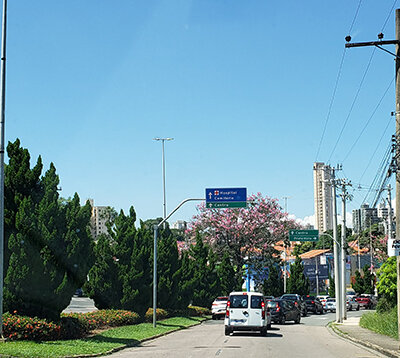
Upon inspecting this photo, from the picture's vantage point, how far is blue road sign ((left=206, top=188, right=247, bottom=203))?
35.8 metres

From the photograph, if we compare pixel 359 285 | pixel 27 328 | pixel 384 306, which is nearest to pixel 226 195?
pixel 384 306

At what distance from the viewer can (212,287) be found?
175 ft

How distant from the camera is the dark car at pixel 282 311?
4144 centimetres

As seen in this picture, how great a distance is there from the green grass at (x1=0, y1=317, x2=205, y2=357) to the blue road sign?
8.70 metres

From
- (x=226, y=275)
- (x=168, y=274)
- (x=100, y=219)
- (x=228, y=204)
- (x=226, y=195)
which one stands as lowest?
(x=226, y=275)

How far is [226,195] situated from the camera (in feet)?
118

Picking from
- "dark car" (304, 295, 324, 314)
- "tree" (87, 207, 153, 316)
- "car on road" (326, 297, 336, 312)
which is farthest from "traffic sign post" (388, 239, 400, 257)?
"car on road" (326, 297, 336, 312)

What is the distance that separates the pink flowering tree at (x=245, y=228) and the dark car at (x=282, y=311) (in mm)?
13988

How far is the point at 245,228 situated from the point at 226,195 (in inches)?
854

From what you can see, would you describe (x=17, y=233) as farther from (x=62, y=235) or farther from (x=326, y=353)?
(x=326, y=353)

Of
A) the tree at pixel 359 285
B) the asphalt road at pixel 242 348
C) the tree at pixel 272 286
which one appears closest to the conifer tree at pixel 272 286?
the tree at pixel 272 286

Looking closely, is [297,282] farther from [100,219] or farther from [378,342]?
[100,219]

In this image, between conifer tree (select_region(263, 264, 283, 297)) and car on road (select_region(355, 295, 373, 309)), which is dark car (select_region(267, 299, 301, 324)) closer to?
conifer tree (select_region(263, 264, 283, 297))

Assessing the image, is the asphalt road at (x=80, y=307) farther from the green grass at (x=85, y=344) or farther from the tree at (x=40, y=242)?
the tree at (x=40, y=242)
